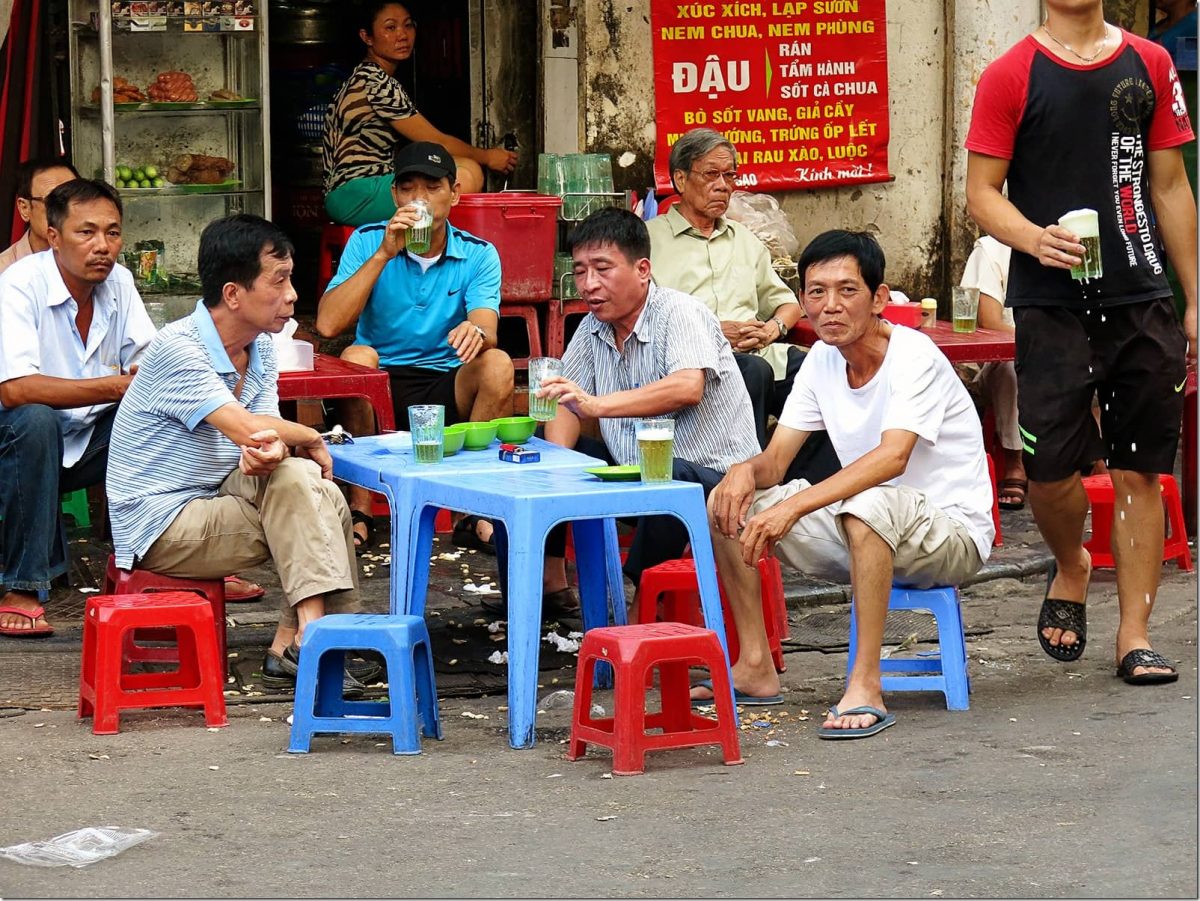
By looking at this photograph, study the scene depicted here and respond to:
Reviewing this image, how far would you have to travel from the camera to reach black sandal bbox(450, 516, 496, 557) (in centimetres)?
755

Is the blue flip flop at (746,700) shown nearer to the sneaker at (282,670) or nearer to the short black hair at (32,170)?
the sneaker at (282,670)

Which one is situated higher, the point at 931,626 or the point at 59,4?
the point at 59,4

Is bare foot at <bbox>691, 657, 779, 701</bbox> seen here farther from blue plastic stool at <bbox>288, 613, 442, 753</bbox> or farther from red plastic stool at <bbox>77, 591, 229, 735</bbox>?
red plastic stool at <bbox>77, 591, 229, 735</bbox>

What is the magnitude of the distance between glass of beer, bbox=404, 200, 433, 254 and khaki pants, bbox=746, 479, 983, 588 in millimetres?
2425

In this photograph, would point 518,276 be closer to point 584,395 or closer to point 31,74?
point 31,74

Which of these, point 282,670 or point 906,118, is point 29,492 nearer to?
point 282,670

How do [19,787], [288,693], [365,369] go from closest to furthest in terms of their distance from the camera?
[19,787] < [288,693] < [365,369]

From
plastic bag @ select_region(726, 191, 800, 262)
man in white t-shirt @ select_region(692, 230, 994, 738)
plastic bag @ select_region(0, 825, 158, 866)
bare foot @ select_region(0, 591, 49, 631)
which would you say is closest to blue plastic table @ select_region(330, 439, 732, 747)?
man in white t-shirt @ select_region(692, 230, 994, 738)

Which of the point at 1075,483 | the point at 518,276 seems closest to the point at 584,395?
the point at 1075,483

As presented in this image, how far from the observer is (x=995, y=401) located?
8.50 metres

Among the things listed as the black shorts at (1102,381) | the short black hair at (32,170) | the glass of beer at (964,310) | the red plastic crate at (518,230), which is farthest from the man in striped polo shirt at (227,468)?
the glass of beer at (964,310)

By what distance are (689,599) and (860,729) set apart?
3.35 ft

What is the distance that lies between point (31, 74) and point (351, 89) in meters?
1.50

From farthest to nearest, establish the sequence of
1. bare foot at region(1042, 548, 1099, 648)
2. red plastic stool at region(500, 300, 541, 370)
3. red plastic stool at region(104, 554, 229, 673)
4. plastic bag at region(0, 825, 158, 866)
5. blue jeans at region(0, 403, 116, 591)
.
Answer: red plastic stool at region(500, 300, 541, 370) < blue jeans at region(0, 403, 116, 591) < bare foot at region(1042, 548, 1099, 648) < red plastic stool at region(104, 554, 229, 673) < plastic bag at region(0, 825, 158, 866)
